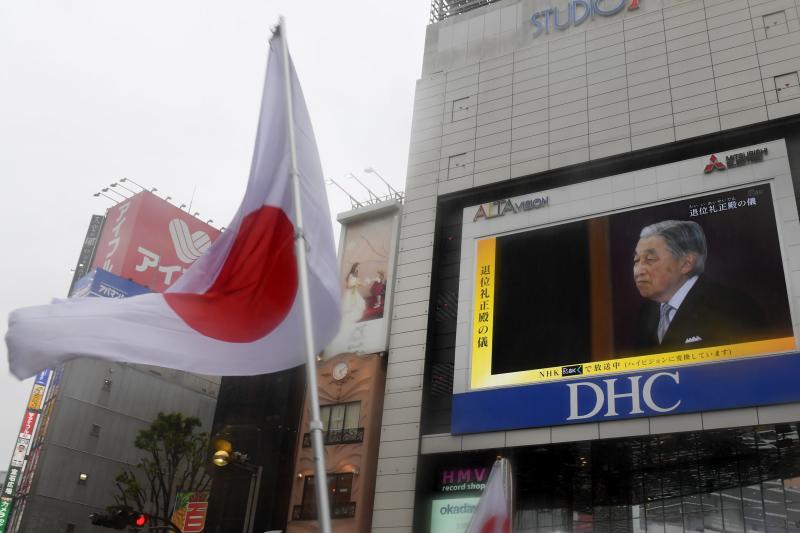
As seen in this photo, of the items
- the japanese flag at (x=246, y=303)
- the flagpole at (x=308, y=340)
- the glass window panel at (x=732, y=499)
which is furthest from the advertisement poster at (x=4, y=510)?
the flagpole at (x=308, y=340)

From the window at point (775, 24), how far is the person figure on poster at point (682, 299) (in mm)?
8230

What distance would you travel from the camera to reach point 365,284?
37094 millimetres

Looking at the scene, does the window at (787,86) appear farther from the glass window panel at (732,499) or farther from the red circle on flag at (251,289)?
the red circle on flag at (251,289)

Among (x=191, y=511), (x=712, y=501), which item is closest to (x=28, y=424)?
(x=191, y=511)

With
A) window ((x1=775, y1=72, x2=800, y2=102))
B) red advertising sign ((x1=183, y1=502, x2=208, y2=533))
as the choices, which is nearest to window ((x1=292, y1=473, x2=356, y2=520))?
red advertising sign ((x1=183, y1=502, x2=208, y2=533))

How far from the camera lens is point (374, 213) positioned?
127 ft

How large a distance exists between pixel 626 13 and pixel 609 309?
13.2 m

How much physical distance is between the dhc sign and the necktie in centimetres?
1368

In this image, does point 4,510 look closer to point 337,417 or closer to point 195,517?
point 195,517

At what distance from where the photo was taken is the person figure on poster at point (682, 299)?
85.1 ft

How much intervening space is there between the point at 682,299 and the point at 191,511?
22628mm

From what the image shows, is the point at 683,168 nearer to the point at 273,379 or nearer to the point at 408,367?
the point at 408,367

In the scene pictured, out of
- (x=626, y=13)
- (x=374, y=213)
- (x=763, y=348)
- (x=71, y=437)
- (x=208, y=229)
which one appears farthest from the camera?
(x=208, y=229)

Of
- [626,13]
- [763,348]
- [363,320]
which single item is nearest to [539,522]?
[763,348]
